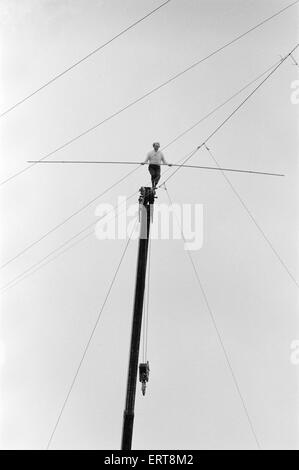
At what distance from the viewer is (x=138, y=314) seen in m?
10.1

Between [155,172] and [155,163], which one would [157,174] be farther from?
[155,163]

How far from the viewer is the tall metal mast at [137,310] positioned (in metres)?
9.65

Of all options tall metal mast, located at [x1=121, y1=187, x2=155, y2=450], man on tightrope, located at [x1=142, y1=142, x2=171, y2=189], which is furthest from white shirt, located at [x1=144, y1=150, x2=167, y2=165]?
tall metal mast, located at [x1=121, y1=187, x2=155, y2=450]

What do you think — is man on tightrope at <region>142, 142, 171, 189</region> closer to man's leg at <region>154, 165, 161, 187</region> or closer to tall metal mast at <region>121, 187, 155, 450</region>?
man's leg at <region>154, 165, 161, 187</region>

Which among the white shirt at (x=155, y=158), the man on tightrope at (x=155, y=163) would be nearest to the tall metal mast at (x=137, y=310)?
the man on tightrope at (x=155, y=163)

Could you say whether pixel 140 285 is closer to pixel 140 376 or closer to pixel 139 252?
pixel 139 252

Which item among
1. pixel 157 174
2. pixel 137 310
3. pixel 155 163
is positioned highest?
pixel 155 163

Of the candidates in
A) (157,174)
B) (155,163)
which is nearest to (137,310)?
(157,174)

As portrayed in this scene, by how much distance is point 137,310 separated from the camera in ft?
33.2

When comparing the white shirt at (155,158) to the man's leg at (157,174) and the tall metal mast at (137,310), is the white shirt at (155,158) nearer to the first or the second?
the man's leg at (157,174)

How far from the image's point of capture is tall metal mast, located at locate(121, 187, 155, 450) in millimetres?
9648

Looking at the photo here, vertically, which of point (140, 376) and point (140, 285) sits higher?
point (140, 285)
